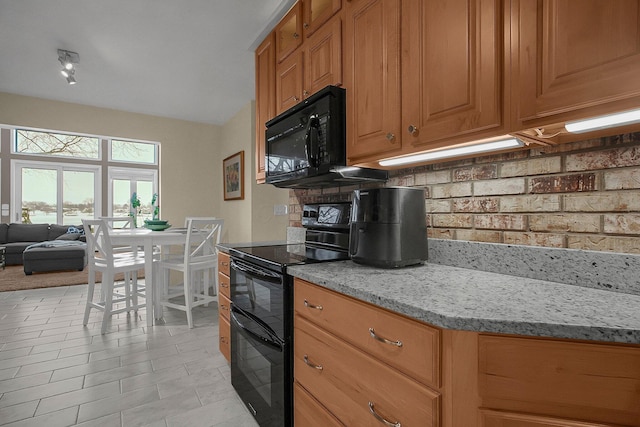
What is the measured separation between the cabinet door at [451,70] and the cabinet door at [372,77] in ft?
0.18

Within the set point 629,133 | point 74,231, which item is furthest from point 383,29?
point 74,231

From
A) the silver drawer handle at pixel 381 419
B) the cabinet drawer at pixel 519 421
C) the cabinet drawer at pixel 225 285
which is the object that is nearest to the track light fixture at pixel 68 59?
the cabinet drawer at pixel 225 285

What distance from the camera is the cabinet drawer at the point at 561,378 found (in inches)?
24.1

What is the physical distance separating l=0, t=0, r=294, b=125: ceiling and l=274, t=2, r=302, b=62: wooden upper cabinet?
30 cm

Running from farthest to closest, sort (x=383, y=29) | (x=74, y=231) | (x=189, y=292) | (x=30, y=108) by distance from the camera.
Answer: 1. (x=74, y=231)
2. (x=30, y=108)
3. (x=189, y=292)
4. (x=383, y=29)

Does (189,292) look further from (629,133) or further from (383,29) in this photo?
(629,133)

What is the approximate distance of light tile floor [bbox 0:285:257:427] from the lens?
170 centimetres

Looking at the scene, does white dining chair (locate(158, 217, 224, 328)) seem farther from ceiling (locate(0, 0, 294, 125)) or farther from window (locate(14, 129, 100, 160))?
window (locate(14, 129, 100, 160))

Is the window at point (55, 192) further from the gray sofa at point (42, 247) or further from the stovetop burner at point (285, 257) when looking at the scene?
the stovetop burner at point (285, 257)

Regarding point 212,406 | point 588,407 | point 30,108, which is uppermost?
point 30,108

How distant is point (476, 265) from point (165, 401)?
188cm

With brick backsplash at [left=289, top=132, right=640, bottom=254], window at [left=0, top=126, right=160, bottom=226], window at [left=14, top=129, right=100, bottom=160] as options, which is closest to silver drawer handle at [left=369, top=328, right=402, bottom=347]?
brick backsplash at [left=289, top=132, right=640, bottom=254]

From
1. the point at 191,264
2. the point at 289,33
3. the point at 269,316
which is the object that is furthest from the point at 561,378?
the point at 191,264

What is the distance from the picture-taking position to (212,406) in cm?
179
